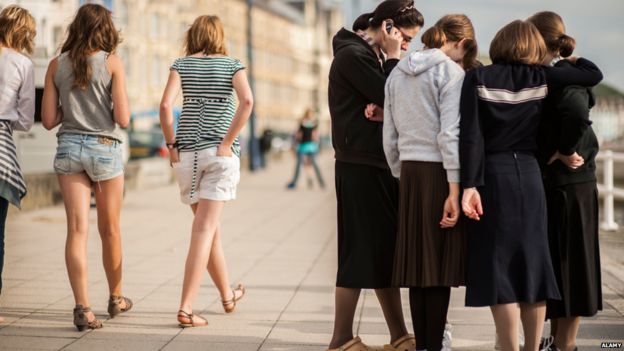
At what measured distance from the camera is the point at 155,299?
7.20 metres

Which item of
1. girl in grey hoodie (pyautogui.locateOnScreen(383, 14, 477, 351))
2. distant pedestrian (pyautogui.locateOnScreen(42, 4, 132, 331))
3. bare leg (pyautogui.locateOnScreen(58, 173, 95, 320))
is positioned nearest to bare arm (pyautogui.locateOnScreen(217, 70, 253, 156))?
distant pedestrian (pyautogui.locateOnScreen(42, 4, 132, 331))

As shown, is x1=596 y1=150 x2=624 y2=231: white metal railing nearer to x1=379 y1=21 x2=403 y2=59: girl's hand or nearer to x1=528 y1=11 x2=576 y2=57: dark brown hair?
x1=528 y1=11 x2=576 y2=57: dark brown hair

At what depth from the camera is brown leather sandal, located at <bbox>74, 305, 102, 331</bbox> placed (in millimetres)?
5926

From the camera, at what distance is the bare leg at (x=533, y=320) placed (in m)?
4.77

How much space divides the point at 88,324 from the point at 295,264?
3.55 metres

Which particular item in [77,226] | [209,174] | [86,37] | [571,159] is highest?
[86,37]

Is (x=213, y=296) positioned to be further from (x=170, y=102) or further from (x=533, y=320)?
(x=533, y=320)

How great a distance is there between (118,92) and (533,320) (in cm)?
276

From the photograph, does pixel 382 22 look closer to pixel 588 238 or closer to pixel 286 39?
pixel 588 238

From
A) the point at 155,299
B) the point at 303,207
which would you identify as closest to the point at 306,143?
the point at 303,207

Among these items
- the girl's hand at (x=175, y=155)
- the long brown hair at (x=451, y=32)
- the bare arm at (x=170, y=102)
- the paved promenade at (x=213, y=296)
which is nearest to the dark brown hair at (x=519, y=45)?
the long brown hair at (x=451, y=32)

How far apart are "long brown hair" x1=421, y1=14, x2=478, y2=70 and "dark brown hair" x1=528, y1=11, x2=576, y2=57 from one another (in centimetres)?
41

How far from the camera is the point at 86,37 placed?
5969mm

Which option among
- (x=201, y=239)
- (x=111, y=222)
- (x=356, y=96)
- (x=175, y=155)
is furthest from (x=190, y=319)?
(x=356, y=96)
